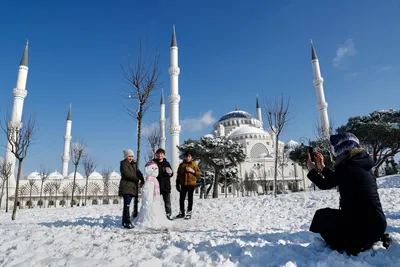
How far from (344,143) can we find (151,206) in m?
3.56

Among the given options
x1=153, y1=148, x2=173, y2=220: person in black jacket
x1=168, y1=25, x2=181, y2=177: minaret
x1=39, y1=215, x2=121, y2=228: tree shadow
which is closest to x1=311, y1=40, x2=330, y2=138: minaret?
x1=168, y1=25, x2=181, y2=177: minaret

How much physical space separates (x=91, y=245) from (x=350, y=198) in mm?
3108

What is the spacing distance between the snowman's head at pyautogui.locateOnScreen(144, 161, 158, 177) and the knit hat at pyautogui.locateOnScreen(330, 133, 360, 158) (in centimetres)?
347

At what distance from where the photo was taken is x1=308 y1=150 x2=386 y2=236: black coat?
236 centimetres

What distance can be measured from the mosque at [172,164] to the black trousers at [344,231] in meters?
21.7

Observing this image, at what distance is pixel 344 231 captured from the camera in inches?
98.3

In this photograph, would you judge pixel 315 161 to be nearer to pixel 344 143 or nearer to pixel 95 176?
pixel 344 143

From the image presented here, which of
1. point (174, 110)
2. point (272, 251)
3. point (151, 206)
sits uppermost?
point (174, 110)

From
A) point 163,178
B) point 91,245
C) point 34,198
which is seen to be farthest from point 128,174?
point 34,198

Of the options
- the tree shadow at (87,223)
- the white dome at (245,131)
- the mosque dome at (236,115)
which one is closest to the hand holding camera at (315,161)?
the tree shadow at (87,223)

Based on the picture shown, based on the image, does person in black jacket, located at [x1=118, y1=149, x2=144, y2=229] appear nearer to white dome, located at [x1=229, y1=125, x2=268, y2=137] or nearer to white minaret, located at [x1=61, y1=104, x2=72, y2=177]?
white minaret, located at [x1=61, y1=104, x2=72, y2=177]

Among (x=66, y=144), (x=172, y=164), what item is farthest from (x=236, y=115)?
(x=172, y=164)

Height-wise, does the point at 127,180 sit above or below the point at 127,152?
below

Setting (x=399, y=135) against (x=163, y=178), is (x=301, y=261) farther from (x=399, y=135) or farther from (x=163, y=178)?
(x=399, y=135)
